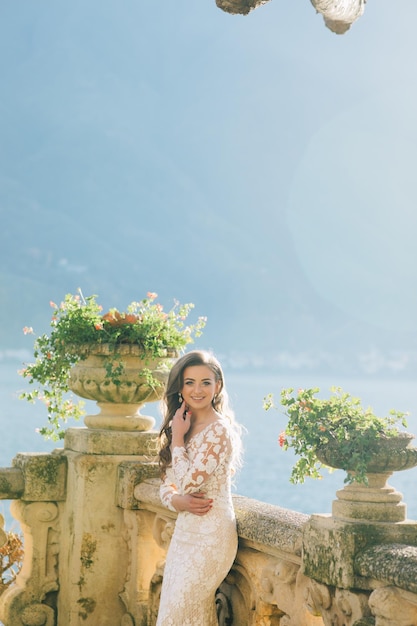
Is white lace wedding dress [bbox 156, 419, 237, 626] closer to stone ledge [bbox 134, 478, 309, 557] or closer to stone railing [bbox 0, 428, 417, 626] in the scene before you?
stone ledge [bbox 134, 478, 309, 557]

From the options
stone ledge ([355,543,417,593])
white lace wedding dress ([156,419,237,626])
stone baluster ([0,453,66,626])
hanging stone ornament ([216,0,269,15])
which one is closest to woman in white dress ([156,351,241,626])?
white lace wedding dress ([156,419,237,626])

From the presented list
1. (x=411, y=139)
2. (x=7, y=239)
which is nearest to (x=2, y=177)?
(x=7, y=239)

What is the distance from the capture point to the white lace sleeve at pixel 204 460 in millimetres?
3395

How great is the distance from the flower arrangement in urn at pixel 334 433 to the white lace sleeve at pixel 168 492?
59cm

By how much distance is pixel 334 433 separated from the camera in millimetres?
2967

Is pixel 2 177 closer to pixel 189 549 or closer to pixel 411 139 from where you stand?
pixel 411 139

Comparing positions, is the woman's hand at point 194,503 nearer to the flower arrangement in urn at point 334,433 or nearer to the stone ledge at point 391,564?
the flower arrangement in urn at point 334,433

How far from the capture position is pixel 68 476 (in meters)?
4.78

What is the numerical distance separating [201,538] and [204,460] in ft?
1.04

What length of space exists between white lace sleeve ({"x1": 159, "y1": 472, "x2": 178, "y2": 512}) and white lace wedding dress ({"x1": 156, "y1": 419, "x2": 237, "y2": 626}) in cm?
1

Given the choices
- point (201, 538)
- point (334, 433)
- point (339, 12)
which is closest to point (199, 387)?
point (201, 538)

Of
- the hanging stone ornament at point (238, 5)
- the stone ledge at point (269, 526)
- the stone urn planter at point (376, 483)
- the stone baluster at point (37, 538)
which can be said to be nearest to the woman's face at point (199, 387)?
the stone ledge at point (269, 526)

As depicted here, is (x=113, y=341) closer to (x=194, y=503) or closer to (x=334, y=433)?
(x=194, y=503)

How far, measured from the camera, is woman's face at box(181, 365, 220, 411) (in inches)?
140
